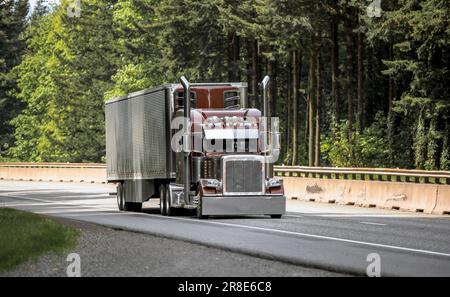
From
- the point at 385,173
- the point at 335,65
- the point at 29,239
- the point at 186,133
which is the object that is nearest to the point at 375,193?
the point at 385,173

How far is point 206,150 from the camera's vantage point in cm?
2894

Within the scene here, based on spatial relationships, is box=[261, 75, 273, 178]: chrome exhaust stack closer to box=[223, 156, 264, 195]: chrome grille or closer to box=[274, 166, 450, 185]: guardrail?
box=[223, 156, 264, 195]: chrome grille

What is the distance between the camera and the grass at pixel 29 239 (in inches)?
673

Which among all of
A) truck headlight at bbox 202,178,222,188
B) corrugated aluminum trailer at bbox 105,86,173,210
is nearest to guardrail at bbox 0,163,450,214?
truck headlight at bbox 202,178,222,188

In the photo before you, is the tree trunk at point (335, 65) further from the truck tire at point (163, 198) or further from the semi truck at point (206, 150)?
the truck tire at point (163, 198)

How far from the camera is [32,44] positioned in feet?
382

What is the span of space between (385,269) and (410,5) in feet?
115

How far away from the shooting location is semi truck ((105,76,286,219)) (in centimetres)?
2814

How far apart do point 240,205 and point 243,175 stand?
73 cm

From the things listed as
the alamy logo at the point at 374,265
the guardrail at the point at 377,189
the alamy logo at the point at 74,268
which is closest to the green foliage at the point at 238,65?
the guardrail at the point at 377,189

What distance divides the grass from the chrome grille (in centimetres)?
475

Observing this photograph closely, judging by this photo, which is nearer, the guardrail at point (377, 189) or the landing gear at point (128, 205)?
the guardrail at point (377, 189)

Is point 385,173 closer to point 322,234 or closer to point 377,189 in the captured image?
point 377,189
